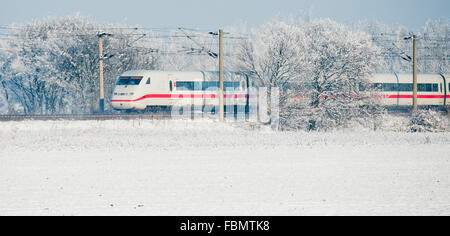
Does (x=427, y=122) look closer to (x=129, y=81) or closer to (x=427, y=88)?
(x=427, y=88)

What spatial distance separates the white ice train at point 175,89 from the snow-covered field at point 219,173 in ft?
21.7

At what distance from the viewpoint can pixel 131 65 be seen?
157ft

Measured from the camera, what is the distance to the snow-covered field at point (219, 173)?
10.3m

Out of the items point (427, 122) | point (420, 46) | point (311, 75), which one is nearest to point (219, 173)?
point (311, 75)

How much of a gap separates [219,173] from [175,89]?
20174 millimetres

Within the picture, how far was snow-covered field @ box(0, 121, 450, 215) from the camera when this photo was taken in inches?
405

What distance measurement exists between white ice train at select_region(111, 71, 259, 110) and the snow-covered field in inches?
260

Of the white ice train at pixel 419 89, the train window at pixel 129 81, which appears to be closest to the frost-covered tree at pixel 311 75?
the white ice train at pixel 419 89

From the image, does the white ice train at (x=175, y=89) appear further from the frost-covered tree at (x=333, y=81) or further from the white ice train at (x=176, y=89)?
the frost-covered tree at (x=333, y=81)

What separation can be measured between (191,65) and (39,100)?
31037 millimetres

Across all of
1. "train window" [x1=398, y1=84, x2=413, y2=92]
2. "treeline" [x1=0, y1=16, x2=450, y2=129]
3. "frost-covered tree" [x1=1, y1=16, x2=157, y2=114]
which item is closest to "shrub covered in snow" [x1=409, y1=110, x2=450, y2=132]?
"treeline" [x1=0, y1=16, x2=450, y2=129]
